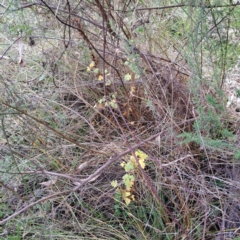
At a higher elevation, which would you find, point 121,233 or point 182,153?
point 182,153

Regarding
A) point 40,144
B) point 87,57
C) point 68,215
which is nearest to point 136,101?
point 87,57

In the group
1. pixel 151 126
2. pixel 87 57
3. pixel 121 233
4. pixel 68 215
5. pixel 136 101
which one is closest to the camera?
pixel 121 233

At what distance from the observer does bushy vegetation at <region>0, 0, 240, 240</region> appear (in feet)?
4.26

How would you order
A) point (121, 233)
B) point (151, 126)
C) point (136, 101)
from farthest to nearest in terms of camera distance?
point (136, 101) → point (151, 126) → point (121, 233)

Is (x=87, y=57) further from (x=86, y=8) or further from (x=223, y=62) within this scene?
(x=223, y=62)

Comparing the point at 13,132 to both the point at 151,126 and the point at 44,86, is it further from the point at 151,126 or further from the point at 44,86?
the point at 151,126

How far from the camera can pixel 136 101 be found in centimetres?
173

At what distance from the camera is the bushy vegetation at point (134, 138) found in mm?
1300

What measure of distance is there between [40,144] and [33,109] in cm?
28

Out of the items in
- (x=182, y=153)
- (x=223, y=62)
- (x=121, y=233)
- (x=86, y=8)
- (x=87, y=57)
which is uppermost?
(x=86, y=8)

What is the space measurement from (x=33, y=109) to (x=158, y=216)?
0.95 metres

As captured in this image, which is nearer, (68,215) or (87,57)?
(68,215)

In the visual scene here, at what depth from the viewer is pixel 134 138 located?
1.39 meters

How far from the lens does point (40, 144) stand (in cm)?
163
